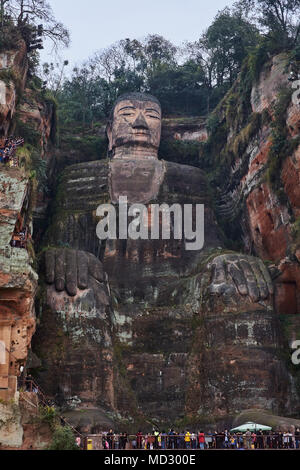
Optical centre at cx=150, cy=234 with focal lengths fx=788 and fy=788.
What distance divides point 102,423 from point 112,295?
20.7ft

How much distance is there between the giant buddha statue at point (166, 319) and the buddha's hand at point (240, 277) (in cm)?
4

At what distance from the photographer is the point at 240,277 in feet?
87.7

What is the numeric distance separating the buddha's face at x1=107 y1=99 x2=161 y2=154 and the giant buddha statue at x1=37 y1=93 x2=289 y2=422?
16.2 feet

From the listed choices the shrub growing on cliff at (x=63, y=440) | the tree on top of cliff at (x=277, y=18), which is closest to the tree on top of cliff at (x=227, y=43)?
the tree on top of cliff at (x=277, y=18)

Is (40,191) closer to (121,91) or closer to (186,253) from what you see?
(186,253)

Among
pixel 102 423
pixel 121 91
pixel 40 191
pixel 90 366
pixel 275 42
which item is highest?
pixel 121 91

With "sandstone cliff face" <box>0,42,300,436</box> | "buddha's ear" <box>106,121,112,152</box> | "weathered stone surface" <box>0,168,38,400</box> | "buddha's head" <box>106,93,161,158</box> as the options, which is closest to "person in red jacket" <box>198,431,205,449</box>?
"sandstone cliff face" <box>0,42,300,436</box>

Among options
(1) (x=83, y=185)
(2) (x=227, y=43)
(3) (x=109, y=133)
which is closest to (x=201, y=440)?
(1) (x=83, y=185)

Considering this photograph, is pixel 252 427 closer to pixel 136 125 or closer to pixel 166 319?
pixel 166 319

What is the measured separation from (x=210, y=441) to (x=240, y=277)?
6818 mm

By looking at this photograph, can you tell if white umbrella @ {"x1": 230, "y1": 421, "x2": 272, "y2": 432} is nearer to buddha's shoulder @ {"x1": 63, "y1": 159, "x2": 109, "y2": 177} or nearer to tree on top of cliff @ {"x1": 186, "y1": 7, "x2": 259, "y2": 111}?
buddha's shoulder @ {"x1": 63, "y1": 159, "x2": 109, "y2": 177}

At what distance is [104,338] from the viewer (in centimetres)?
2564

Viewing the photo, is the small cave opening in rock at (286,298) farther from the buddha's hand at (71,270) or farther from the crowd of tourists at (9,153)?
the crowd of tourists at (9,153)

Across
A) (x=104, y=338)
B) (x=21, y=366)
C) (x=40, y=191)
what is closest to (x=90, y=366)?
(x=104, y=338)
